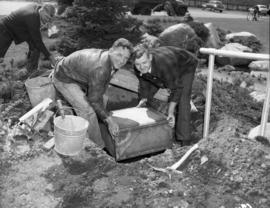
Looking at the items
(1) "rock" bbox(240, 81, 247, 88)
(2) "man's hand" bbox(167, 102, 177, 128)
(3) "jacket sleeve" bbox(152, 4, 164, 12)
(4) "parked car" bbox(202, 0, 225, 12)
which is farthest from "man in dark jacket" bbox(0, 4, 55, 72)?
(4) "parked car" bbox(202, 0, 225, 12)

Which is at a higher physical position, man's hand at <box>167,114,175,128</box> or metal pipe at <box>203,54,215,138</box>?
metal pipe at <box>203,54,215,138</box>

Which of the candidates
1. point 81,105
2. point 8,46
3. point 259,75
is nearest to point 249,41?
point 259,75

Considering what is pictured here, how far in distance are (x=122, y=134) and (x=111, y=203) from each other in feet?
4.01

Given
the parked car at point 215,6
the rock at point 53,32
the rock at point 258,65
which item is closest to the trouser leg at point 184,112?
the rock at point 258,65

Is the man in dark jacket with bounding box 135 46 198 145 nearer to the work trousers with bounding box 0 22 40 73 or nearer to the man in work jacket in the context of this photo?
the man in work jacket

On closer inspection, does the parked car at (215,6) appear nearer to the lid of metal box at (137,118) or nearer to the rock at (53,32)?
the rock at (53,32)

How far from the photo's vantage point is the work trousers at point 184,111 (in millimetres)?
4863

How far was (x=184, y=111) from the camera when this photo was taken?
4.99 m

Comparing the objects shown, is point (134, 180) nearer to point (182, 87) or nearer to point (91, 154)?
point (91, 154)

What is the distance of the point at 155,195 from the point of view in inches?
137

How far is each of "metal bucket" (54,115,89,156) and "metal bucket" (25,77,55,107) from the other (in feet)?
2.63

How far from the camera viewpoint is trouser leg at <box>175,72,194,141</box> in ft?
Answer: 16.0

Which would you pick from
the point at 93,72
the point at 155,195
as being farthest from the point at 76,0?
the point at 155,195

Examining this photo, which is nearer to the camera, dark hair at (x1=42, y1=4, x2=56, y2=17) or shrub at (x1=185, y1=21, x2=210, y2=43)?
dark hair at (x1=42, y1=4, x2=56, y2=17)
